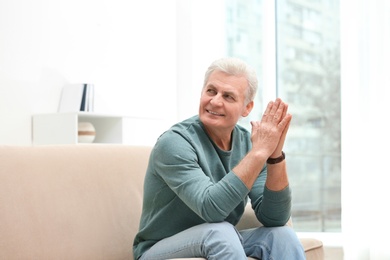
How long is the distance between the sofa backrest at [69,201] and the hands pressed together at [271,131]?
570mm

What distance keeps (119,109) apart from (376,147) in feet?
6.06

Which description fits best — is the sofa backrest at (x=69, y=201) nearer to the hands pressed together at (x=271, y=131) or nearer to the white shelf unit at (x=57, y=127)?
the hands pressed together at (x=271, y=131)

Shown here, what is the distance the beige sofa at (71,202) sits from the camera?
2.03 metres

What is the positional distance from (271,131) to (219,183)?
0.89 feet

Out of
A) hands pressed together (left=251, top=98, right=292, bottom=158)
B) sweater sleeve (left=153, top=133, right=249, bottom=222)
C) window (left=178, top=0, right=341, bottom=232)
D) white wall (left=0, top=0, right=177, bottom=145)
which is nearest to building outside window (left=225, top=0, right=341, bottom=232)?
window (left=178, top=0, right=341, bottom=232)

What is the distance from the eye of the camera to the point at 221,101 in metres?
2.21

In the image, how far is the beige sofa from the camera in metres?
2.03

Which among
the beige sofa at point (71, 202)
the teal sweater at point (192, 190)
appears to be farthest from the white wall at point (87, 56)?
the teal sweater at point (192, 190)

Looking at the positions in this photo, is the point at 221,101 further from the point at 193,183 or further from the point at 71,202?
the point at 71,202

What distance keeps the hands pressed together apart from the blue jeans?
0.92ft

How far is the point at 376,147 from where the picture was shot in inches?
165

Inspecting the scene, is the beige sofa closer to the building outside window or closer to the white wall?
the white wall

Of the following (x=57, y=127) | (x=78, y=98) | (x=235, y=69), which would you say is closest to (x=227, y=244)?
(x=235, y=69)

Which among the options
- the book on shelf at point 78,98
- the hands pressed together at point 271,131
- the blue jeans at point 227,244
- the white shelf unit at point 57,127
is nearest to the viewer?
the blue jeans at point 227,244
